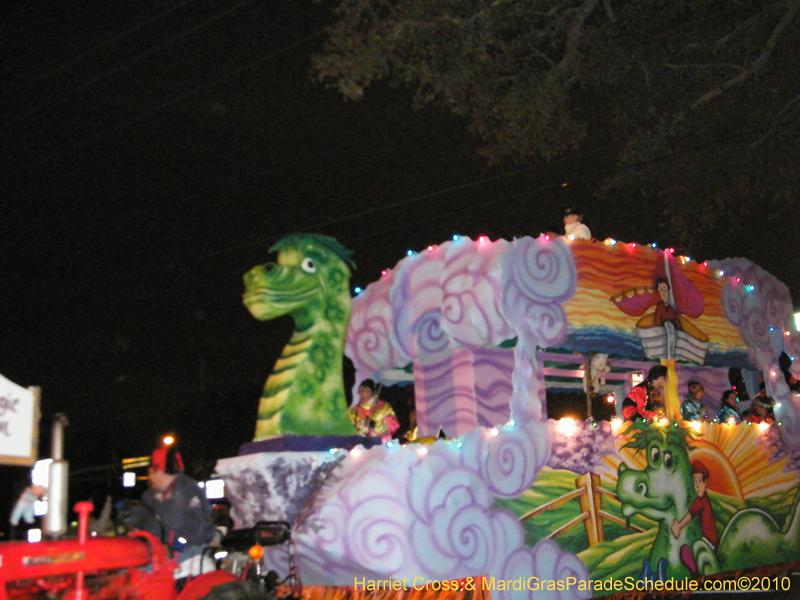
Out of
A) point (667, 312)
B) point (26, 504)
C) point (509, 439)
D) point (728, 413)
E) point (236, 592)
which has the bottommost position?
point (236, 592)

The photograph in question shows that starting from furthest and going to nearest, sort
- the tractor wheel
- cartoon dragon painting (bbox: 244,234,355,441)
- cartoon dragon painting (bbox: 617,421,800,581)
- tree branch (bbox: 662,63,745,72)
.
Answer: tree branch (bbox: 662,63,745,72), cartoon dragon painting (bbox: 617,421,800,581), cartoon dragon painting (bbox: 244,234,355,441), the tractor wheel

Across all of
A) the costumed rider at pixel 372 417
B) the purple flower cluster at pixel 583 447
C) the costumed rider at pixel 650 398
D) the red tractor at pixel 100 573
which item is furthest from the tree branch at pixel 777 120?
the red tractor at pixel 100 573

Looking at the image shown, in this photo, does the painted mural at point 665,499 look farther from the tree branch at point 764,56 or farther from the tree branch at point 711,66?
the tree branch at point 711,66

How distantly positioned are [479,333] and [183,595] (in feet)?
13.2

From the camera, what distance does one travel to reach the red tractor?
405cm

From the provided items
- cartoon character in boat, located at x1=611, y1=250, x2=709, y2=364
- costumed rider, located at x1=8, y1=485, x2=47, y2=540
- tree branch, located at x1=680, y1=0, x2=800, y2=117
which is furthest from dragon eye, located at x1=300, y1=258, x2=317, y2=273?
tree branch, located at x1=680, y1=0, x2=800, y2=117

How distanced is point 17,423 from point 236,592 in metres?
Result: 1.95

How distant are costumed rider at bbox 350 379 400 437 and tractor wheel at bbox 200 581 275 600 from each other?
380cm

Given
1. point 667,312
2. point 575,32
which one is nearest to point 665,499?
point 667,312

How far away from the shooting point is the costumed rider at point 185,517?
5.90m

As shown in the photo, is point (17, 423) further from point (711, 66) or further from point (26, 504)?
point (711, 66)

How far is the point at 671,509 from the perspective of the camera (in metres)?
8.77

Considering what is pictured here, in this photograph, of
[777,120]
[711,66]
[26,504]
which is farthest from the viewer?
[777,120]

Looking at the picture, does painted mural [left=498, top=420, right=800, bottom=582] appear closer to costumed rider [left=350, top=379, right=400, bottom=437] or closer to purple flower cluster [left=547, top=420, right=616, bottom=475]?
purple flower cluster [left=547, top=420, right=616, bottom=475]
